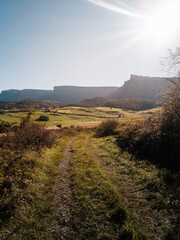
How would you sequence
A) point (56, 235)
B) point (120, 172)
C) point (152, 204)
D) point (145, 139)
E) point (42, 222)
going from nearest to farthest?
1. point (56, 235)
2. point (42, 222)
3. point (152, 204)
4. point (120, 172)
5. point (145, 139)

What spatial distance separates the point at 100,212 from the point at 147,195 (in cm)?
248

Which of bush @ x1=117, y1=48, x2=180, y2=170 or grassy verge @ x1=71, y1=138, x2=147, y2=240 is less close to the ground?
bush @ x1=117, y1=48, x2=180, y2=170

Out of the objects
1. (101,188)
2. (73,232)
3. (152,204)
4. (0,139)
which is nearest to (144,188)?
(152,204)

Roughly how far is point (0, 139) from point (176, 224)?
12.1m

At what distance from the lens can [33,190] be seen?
638 centimetres

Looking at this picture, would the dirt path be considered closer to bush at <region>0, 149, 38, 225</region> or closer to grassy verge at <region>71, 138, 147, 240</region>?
grassy verge at <region>71, 138, 147, 240</region>

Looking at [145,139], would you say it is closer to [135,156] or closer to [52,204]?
[135,156]

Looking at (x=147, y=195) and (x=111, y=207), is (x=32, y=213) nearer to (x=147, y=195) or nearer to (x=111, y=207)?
(x=111, y=207)

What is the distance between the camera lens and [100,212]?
5.11m

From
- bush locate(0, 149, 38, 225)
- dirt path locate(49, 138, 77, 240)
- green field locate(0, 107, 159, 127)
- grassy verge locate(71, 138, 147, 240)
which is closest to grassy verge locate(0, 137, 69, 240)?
bush locate(0, 149, 38, 225)

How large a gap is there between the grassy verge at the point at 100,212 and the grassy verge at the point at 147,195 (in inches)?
18.9

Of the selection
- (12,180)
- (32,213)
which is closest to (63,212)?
(32,213)

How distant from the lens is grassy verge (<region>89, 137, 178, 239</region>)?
4484mm

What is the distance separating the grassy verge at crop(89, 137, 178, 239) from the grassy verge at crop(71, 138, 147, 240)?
48 centimetres
